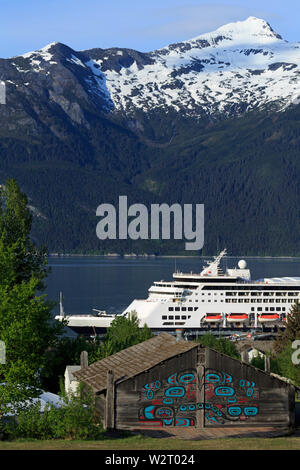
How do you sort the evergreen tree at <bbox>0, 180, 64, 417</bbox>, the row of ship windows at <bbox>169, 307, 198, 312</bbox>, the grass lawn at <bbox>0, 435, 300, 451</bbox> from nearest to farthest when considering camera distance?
1. the grass lawn at <bbox>0, 435, 300, 451</bbox>
2. the evergreen tree at <bbox>0, 180, 64, 417</bbox>
3. the row of ship windows at <bbox>169, 307, 198, 312</bbox>

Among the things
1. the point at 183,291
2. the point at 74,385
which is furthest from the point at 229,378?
the point at 183,291

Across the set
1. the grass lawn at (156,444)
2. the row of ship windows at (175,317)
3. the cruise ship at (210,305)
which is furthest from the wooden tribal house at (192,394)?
the row of ship windows at (175,317)

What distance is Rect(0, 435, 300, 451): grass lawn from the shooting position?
27.6 meters

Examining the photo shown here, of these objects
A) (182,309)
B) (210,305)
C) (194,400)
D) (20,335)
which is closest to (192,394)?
(194,400)

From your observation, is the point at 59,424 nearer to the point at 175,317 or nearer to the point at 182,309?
the point at 175,317

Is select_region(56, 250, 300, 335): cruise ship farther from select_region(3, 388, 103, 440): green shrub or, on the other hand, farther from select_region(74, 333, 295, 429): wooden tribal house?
select_region(3, 388, 103, 440): green shrub

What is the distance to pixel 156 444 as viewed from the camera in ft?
94.6

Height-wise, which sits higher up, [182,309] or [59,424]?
[182,309]

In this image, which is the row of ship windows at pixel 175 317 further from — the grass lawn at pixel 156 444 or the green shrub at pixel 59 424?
the grass lawn at pixel 156 444

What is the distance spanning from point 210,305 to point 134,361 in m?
80.1

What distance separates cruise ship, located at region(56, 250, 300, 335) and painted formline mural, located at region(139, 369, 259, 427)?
76.3 m

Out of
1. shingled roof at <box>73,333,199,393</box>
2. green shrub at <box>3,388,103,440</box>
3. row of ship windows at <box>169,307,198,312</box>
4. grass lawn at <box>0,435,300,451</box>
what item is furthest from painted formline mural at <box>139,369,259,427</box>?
row of ship windows at <box>169,307,198,312</box>
